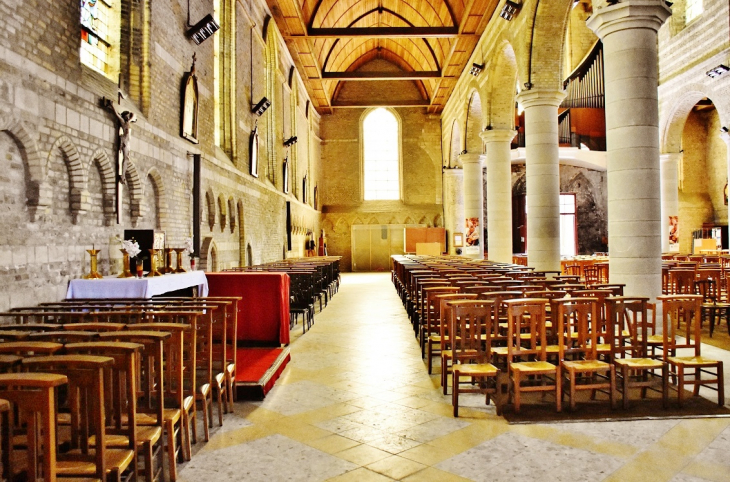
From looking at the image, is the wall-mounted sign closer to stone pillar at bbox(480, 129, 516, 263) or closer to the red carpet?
the red carpet

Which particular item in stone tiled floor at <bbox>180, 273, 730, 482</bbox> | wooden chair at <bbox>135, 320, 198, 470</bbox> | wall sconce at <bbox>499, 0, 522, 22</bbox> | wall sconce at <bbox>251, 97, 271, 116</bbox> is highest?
wall sconce at <bbox>499, 0, 522, 22</bbox>

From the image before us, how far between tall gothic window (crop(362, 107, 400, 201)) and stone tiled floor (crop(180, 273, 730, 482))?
21511 millimetres

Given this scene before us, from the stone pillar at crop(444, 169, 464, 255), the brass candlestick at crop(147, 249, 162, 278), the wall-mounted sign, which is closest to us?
the brass candlestick at crop(147, 249, 162, 278)

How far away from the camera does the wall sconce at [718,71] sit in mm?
11966

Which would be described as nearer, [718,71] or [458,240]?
[718,71]

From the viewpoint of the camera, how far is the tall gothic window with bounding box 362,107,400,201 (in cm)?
2595

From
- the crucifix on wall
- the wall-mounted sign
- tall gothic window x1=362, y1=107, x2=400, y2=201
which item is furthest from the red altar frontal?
tall gothic window x1=362, y1=107, x2=400, y2=201

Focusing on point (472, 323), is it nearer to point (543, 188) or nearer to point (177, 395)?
point (177, 395)

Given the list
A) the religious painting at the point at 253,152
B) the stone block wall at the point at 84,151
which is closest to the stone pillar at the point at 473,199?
the religious painting at the point at 253,152

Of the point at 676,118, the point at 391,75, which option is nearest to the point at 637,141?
the point at 676,118

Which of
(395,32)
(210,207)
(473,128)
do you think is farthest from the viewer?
(473,128)

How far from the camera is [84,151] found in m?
5.78

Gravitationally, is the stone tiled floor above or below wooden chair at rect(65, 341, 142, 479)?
below

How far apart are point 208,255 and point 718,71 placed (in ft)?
40.6
